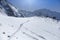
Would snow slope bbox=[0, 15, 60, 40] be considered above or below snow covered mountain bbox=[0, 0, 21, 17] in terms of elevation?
below

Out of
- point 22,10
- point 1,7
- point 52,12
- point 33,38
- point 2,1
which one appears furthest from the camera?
point 52,12

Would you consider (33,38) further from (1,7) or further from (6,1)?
(6,1)

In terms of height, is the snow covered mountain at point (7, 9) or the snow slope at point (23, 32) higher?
the snow covered mountain at point (7, 9)

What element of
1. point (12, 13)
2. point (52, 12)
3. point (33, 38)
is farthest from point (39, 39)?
point (52, 12)

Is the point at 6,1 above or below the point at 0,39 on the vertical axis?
above

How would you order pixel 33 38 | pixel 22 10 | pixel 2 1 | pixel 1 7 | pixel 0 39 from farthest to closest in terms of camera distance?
pixel 22 10
pixel 2 1
pixel 1 7
pixel 33 38
pixel 0 39

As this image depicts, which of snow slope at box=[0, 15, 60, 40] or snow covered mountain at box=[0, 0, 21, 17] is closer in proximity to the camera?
snow slope at box=[0, 15, 60, 40]

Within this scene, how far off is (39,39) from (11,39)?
74.6 inches

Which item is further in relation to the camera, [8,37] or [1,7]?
[1,7]

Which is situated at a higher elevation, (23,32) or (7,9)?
(7,9)

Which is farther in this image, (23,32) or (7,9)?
(7,9)

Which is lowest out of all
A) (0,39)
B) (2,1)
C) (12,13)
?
(0,39)

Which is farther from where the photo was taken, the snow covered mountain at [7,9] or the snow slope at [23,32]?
the snow covered mountain at [7,9]

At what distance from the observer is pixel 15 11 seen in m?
19.8
